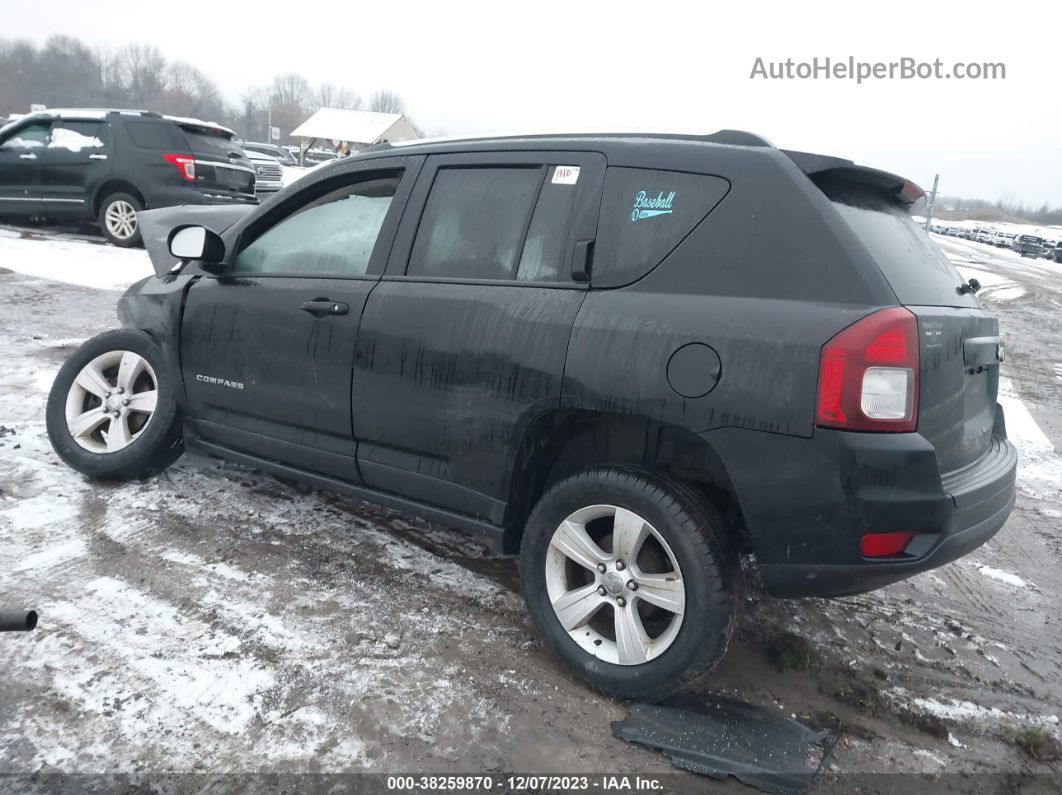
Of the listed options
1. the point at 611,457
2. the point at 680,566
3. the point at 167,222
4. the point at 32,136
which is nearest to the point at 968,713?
the point at 680,566

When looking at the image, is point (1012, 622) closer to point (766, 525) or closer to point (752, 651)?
point (752, 651)

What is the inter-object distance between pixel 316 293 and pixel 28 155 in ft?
34.5

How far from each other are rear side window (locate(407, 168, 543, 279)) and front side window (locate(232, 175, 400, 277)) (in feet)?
0.93

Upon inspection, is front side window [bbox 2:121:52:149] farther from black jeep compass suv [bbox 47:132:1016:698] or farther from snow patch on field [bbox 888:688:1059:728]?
snow patch on field [bbox 888:688:1059:728]

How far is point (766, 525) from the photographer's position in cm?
247

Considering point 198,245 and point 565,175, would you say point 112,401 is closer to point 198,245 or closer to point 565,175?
point 198,245

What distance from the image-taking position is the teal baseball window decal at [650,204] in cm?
277

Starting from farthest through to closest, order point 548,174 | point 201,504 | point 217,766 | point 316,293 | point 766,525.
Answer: point 201,504 → point 316,293 → point 548,174 → point 766,525 → point 217,766

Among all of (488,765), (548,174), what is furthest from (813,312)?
(488,765)

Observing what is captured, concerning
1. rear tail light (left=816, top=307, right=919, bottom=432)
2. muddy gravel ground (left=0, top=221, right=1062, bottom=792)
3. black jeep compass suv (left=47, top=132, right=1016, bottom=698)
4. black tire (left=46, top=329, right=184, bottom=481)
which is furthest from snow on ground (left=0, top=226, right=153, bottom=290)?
rear tail light (left=816, top=307, right=919, bottom=432)

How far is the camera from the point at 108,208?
36.8 ft

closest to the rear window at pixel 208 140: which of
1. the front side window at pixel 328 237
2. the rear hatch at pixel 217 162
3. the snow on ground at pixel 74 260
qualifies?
the rear hatch at pixel 217 162

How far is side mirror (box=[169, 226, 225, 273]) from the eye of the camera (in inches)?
149

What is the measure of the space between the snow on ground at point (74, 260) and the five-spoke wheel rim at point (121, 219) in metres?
0.22
